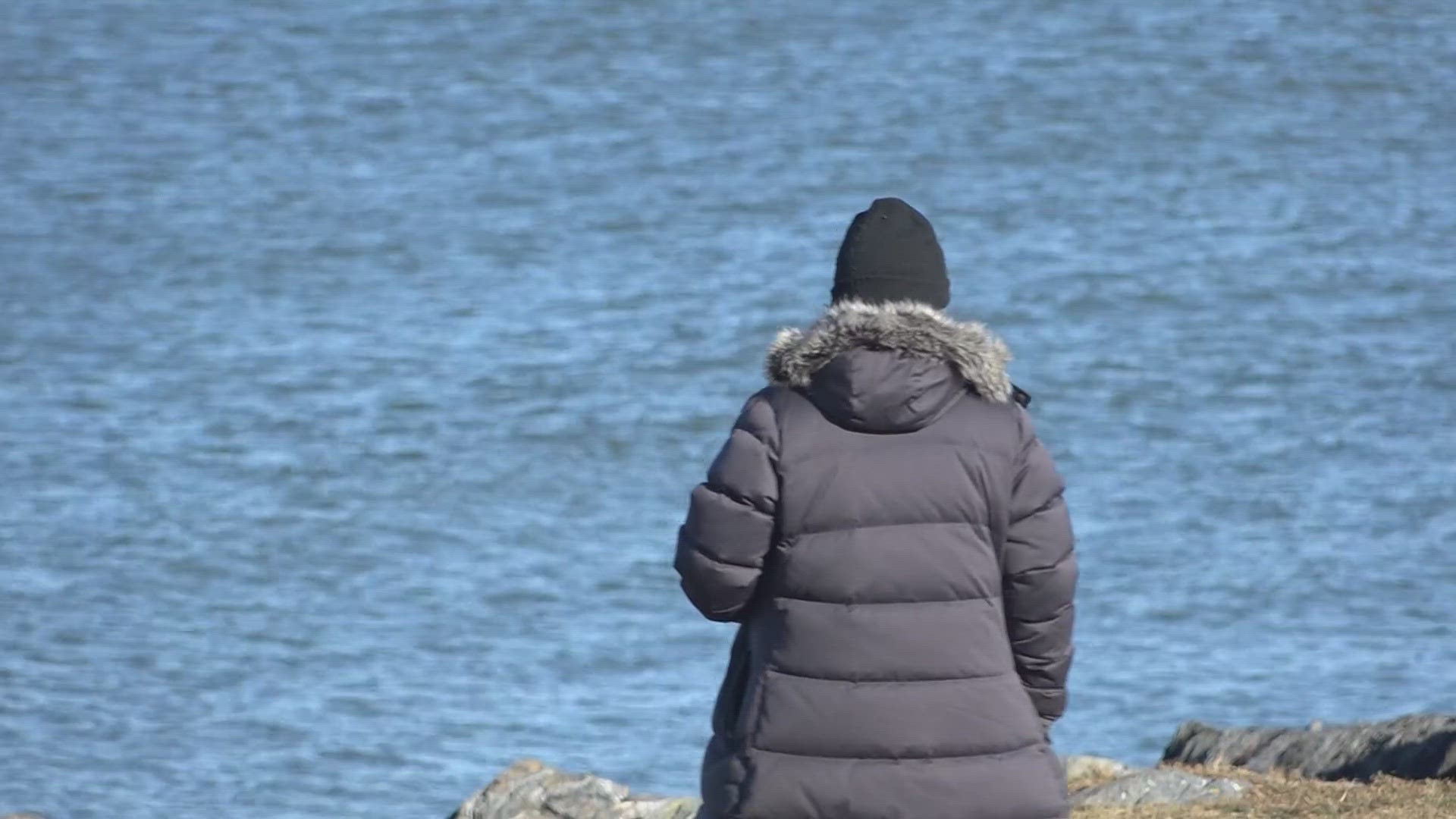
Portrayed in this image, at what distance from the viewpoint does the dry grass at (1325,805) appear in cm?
591

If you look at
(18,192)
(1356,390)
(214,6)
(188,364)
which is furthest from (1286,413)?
(214,6)

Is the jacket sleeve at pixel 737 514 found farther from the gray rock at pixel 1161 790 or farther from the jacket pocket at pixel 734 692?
the gray rock at pixel 1161 790

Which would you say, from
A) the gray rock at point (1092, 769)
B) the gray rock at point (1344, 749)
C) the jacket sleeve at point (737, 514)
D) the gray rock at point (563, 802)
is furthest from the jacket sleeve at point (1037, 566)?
the gray rock at point (563, 802)

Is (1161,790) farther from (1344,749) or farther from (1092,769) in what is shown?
(1344,749)

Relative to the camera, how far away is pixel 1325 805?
6094 mm

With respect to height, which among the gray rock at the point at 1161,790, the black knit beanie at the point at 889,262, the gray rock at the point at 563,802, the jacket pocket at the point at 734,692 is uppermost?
the black knit beanie at the point at 889,262

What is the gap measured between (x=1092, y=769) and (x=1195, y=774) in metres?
0.36

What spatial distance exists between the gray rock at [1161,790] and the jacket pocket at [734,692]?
112 inches

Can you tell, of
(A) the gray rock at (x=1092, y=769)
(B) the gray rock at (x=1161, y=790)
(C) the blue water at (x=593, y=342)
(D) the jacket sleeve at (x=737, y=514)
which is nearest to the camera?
(D) the jacket sleeve at (x=737, y=514)

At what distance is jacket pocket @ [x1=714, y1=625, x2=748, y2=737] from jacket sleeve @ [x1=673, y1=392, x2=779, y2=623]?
0.39ft

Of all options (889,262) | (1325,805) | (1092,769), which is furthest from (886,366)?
(1092,769)

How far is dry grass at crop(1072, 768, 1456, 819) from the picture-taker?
591 cm

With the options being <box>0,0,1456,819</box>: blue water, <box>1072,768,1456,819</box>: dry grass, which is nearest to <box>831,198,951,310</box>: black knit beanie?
<box>1072,768,1456,819</box>: dry grass

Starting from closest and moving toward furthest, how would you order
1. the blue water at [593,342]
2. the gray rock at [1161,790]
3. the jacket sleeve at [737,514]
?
the jacket sleeve at [737,514] → the gray rock at [1161,790] → the blue water at [593,342]
